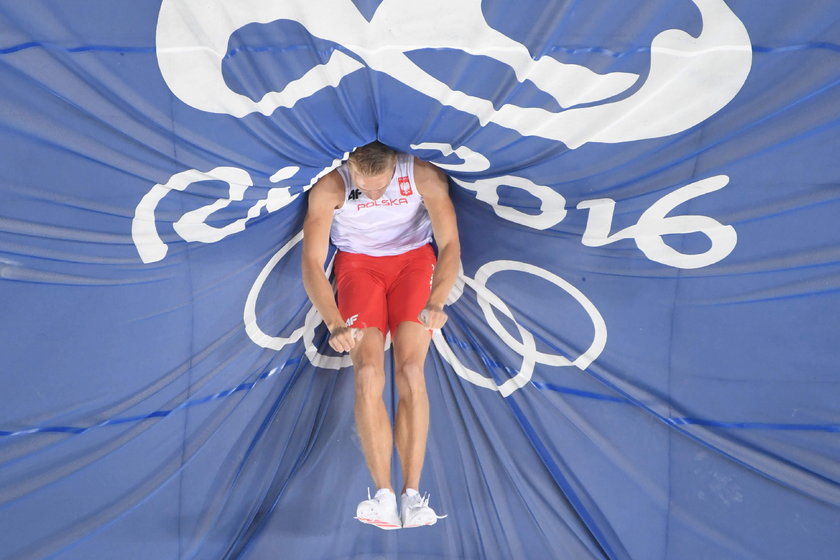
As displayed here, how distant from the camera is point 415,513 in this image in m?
2.36

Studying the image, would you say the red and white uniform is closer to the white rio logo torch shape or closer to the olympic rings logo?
the olympic rings logo

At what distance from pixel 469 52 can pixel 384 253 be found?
0.89 m

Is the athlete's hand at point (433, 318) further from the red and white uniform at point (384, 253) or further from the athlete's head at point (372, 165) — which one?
the athlete's head at point (372, 165)

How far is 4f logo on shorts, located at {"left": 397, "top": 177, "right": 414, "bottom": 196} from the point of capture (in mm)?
2588

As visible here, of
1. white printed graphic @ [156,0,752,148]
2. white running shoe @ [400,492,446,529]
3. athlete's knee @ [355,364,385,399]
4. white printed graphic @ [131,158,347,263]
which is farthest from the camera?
athlete's knee @ [355,364,385,399]

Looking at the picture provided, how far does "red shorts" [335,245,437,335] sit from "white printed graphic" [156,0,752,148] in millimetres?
683

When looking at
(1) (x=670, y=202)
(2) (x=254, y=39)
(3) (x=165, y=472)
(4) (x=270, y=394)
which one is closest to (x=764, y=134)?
(1) (x=670, y=202)

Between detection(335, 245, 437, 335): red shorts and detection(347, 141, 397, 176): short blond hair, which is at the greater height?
detection(347, 141, 397, 176): short blond hair

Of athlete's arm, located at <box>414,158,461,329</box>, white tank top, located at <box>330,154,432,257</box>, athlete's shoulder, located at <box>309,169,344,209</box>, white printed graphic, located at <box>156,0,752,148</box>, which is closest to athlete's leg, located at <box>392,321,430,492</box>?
athlete's arm, located at <box>414,158,461,329</box>

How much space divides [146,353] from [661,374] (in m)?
1.48

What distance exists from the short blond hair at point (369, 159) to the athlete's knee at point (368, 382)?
563 millimetres

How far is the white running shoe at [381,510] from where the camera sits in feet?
7.63

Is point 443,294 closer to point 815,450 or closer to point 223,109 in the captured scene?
point 223,109

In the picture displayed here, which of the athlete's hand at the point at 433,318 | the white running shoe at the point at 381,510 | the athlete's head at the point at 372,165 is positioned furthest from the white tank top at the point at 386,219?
the white running shoe at the point at 381,510
